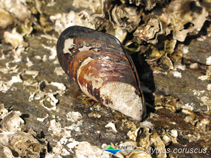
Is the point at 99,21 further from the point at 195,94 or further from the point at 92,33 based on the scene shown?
the point at 195,94

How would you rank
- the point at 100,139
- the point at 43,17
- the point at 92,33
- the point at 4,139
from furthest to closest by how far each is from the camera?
the point at 43,17 → the point at 92,33 → the point at 100,139 → the point at 4,139

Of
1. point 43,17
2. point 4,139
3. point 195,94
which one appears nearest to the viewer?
point 4,139

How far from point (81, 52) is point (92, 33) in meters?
0.31

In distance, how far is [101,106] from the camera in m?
2.83

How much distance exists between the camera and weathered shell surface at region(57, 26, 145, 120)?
8.09ft

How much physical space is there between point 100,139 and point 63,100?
0.85m

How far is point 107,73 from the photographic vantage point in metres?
2.51

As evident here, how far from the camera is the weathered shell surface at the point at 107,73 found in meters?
2.47

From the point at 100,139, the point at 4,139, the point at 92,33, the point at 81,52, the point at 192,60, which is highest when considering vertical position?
the point at 92,33

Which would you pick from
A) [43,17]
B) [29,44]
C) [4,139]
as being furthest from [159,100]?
[43,17]

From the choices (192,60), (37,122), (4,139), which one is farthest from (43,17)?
(192,60)

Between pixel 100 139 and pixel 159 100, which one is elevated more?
pixel 159 100

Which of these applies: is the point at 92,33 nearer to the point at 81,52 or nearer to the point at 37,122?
the point at 81,52

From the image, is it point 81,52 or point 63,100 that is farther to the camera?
point 63,100
